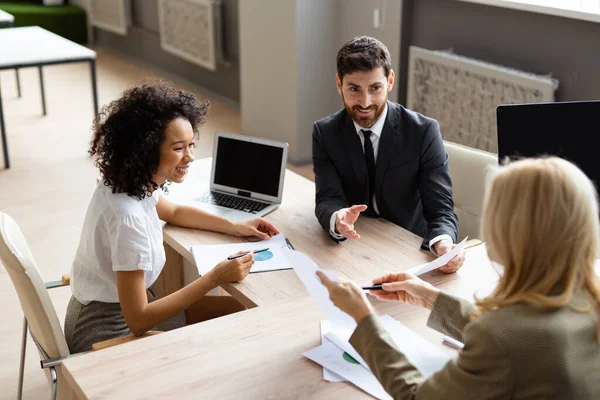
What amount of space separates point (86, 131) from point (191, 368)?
169 inches

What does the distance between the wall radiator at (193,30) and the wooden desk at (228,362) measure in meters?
4.45

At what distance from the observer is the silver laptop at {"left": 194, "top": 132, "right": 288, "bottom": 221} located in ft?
8.10

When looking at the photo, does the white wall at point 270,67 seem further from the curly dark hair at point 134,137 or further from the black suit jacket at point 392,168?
the curly dark hair at point 134,137

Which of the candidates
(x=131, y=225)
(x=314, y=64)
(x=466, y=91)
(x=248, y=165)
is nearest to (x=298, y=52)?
(x=314, y=64)

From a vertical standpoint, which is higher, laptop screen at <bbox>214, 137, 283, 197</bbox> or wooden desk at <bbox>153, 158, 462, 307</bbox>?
laptop screen at <bbox>214, 137, 283, 197</bbox>

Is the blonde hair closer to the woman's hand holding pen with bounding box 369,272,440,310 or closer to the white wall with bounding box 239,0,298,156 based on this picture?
the woman's hand holding pen with bounding box 369,272,440,310

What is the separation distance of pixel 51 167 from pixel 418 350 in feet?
12.5

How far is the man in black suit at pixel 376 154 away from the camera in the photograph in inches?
90.2

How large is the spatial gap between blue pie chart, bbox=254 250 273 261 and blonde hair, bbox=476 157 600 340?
1.00m

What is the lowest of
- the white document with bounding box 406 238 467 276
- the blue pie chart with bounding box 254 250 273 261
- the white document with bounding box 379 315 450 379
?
the blue pie chart with bounding box 254 250 273 261

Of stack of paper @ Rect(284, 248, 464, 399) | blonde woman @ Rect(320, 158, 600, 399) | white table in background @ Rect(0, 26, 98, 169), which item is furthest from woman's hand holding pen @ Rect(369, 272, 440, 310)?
white table in background @ Rect(0, 26, 98, 169)

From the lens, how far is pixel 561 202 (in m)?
1.15

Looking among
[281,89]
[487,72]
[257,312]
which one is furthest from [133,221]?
[281,89]

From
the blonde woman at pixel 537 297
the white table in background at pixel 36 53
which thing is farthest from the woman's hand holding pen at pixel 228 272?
the white table in background at pixel 36 53
